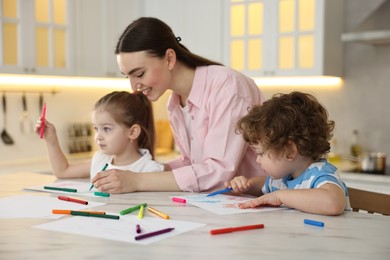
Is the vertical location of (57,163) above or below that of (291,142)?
below

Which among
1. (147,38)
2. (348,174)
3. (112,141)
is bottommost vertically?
(348,174)

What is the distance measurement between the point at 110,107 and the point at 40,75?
5.74ft

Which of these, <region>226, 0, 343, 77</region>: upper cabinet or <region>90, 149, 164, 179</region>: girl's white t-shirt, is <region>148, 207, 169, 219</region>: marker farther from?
<region>226, 0, 343, 77</region>: upper cabinet

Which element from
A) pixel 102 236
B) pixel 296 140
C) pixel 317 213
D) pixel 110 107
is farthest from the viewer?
pixel 110 107

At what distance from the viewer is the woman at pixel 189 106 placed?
1.73 meters

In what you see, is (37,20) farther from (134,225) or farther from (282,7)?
(134,225)

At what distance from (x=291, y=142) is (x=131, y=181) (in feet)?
1.68

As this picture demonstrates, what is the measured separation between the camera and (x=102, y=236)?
1104 mm

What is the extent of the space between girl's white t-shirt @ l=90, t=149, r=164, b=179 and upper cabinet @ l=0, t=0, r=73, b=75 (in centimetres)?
161

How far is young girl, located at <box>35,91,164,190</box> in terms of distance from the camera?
2.04 metres

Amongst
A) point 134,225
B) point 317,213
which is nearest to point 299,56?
point 317,213

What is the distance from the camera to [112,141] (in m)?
2.03

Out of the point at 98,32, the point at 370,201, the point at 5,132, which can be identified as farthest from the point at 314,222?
the point at 98,32

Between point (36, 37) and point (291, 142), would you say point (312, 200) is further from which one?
point (36, 37)
